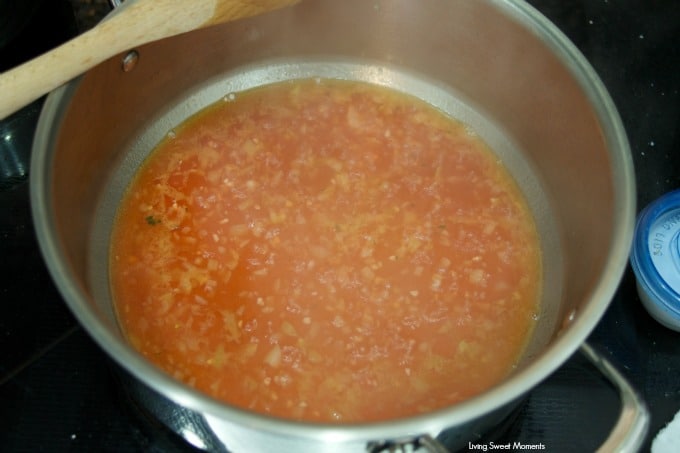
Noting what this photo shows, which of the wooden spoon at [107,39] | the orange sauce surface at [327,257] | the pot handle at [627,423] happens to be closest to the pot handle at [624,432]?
the pot handle at [627,423]

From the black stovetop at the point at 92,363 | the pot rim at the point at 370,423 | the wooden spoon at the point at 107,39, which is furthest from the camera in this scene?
the black stovetop at the point at 92,363

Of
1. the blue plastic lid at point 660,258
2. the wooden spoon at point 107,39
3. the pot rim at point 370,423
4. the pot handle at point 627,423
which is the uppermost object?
the wooden spoon at point 107,39

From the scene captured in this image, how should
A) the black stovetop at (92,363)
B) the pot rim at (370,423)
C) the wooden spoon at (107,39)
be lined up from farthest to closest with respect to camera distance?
the black stovetop at (92,363) < the wooden spoon at (107,39) < the pot rim at (370,423)

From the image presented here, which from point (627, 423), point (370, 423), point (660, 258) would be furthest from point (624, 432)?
point (660, 258)

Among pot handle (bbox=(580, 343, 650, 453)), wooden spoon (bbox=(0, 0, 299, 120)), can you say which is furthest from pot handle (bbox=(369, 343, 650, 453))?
wooden spoon (bbox=(0, 0, 299, 120))

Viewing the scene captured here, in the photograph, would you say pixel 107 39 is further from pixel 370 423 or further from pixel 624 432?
pixel 624 432

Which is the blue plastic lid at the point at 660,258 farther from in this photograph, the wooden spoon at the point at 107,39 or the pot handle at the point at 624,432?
the wooden spoon at the point at 107,39

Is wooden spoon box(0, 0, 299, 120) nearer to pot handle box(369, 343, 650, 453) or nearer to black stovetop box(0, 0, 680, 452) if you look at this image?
black stovetop box(0, 0, 680, 452)
